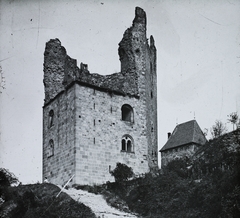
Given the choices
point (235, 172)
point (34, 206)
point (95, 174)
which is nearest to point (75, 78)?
point (95, 174)

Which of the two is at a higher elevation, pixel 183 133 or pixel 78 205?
pixel 183 133

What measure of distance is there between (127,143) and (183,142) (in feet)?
41.4

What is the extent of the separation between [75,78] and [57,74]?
153 inches

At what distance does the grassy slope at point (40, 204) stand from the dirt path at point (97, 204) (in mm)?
530

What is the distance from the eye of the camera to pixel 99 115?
82.2ft

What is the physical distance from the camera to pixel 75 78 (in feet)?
84.4

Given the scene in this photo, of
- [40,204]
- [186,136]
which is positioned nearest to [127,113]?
[40,204]

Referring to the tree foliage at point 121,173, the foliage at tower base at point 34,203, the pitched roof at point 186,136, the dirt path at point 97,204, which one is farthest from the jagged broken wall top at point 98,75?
the pitched roof at point 186,136

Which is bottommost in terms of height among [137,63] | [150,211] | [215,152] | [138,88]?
[150,211]

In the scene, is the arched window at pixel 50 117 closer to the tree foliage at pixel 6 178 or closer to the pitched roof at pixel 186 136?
the tree foliage at pixel 6 178

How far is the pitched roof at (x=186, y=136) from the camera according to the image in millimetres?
36841

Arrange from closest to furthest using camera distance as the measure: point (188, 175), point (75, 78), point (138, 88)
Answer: point (188, 175), point (75, 78), point (138, 88)

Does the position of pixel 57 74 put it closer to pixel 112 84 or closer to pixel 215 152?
pixel 112 84

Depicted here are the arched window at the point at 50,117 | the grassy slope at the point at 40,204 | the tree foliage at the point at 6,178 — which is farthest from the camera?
the arched window at the point at 50,117
